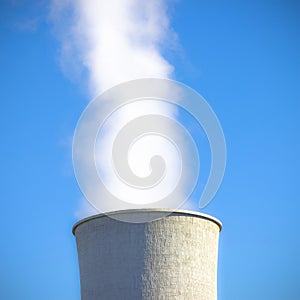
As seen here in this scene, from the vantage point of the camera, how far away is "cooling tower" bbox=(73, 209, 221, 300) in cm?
1352

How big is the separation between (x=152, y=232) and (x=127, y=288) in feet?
5.49

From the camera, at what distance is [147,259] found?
13.6 metres

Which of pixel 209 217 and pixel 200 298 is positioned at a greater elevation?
pixel 209 217

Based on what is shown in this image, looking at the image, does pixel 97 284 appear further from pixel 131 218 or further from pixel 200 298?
pixel 200 298

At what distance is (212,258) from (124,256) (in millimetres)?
2759

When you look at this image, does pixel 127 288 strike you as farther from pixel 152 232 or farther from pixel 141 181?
pixel 141 181

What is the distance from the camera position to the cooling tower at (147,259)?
13.5 m

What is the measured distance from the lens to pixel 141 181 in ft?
50.6

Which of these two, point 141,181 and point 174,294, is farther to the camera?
point 141,181

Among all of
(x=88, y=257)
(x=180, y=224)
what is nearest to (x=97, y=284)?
(x=88, y=257)

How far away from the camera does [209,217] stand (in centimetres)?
1455

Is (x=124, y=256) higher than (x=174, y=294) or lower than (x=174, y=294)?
higher

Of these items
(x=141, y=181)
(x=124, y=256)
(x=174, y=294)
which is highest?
(x=141, y=181)

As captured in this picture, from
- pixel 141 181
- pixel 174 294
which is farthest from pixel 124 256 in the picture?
pixel 141 181
